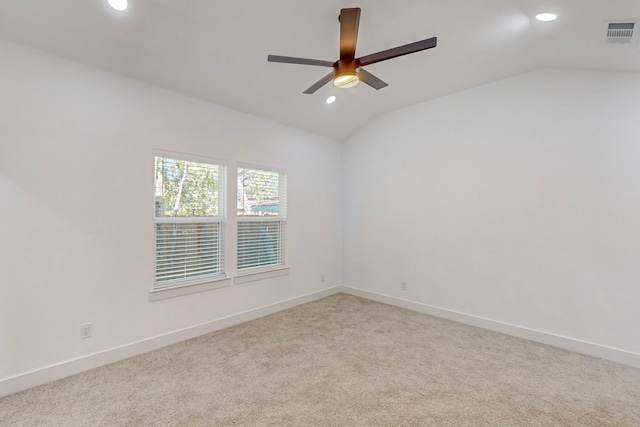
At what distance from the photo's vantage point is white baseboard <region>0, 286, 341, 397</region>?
2334 millimetres

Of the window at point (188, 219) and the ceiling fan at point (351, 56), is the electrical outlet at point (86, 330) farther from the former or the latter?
the ceiling fan at point (351, 56)

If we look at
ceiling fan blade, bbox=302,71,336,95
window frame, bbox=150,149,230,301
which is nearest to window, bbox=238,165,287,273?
window frame, bbox=150,149,230,301

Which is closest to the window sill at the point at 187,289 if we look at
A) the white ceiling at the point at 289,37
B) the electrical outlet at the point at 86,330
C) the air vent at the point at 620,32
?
the electrical outlet at the point at 86,330

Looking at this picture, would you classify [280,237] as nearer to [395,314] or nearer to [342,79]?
[395,314]

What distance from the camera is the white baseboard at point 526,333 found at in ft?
9.30

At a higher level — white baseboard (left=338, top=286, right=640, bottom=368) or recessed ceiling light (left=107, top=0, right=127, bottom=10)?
recessed ceiling light (left=107, top=0, right=127, bottom=10)

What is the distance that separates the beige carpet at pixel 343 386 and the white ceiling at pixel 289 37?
2.76 m

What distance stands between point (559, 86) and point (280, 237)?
377cm

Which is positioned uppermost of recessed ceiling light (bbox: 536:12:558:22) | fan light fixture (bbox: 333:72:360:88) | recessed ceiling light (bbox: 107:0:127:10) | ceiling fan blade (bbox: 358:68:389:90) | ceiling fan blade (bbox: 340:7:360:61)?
recessed ceiling light (bbox: 536:12:558:22)

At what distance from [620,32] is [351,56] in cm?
217

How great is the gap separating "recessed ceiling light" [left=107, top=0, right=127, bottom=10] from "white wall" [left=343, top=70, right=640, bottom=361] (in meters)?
3.47

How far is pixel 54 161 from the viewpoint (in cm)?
249

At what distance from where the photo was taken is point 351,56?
224cm

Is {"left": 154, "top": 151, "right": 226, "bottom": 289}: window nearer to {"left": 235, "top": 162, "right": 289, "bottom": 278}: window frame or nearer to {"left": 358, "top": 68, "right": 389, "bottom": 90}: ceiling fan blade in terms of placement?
{"left": 235, "top": 162, "right": 289, "bottom": 278}: window frame
